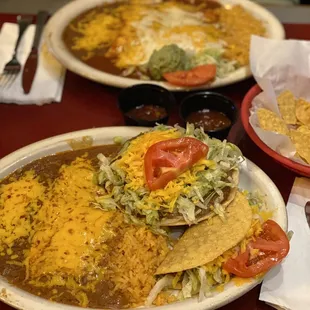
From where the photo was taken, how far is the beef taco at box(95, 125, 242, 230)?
1.93 meters

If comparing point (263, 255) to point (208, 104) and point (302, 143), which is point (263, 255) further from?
point (208, 104)

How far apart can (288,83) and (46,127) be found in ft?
4.15

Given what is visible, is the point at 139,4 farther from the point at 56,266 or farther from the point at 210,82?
the point at 56,266

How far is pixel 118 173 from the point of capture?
2.05m

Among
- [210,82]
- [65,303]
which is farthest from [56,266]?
[210,82]

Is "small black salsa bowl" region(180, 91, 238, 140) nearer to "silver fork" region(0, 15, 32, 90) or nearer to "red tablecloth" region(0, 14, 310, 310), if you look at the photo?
"red tablecloth" region(0, 14, 310, 310)

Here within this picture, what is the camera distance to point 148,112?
2562 millimetres

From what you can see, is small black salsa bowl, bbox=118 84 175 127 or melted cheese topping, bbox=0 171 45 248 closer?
melted cheese topping, bbox=0 171 45 248

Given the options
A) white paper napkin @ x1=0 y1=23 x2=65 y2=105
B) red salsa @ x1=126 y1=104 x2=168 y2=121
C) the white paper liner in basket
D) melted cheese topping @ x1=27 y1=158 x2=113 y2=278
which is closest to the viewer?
melted cheese topping @ x1=27 y1=158 x2=113 y2=278

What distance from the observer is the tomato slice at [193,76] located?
2684 millimetres

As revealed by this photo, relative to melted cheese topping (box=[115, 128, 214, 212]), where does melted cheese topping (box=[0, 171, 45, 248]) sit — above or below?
below

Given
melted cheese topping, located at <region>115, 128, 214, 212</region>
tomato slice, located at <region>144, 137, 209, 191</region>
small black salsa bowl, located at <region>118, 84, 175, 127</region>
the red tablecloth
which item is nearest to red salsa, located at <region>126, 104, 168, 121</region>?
small black salsa bowl, located at <region>118, 84, 175, 127</region>

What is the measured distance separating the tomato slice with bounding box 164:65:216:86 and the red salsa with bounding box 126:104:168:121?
0.20 metres

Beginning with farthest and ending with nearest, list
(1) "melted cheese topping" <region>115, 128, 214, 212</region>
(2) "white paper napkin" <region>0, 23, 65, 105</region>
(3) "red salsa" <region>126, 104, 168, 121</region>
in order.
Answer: (2) "white paper napkin" <region>0, 23, 65, 105</region>, (3) "red salsa" <region>126, 104, 168, 121</region>, (1) "melted cheese topping" <region>115, 128, 214, 212</region>
